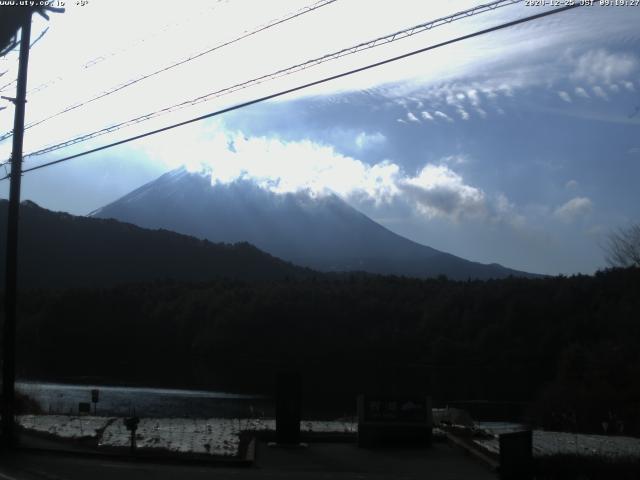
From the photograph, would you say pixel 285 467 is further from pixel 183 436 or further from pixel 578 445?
pixel 578 445

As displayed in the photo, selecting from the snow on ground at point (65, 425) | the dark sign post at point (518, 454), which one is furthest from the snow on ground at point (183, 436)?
the dark sign post at point (518, 454)

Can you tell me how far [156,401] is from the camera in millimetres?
42781

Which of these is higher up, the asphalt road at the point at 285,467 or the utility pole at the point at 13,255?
the utility pole at the point at 13,255

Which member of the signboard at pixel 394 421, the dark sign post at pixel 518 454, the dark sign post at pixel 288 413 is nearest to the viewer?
the dark sign post at pixel 518 454

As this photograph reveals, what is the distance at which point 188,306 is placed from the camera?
328 feet

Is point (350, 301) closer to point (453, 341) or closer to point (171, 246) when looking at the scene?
point (453, 341)

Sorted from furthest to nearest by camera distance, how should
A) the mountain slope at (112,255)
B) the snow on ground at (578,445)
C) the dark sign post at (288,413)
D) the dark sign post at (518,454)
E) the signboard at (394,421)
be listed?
1. the mountain slope at (112,255)
2. the signboard at (394,421)
3. the dark sign post at (288,413)
4. the snow on ground at (578,445)
5. the dark sign post at (518,454)

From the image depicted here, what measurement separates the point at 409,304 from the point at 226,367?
33.5 metres

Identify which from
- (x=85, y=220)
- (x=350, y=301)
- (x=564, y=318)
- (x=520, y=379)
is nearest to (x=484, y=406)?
(x=520, y=379)

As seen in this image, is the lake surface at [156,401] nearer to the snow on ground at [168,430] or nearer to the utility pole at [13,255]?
→ the snow on ground at [168,430]

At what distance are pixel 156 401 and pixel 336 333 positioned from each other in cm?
5473

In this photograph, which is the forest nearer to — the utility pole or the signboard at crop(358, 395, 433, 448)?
the signboard at crop(358, 395, 433, 448)

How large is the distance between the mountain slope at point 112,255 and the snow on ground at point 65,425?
76.9 meters

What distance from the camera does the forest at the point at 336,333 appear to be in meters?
63.7
